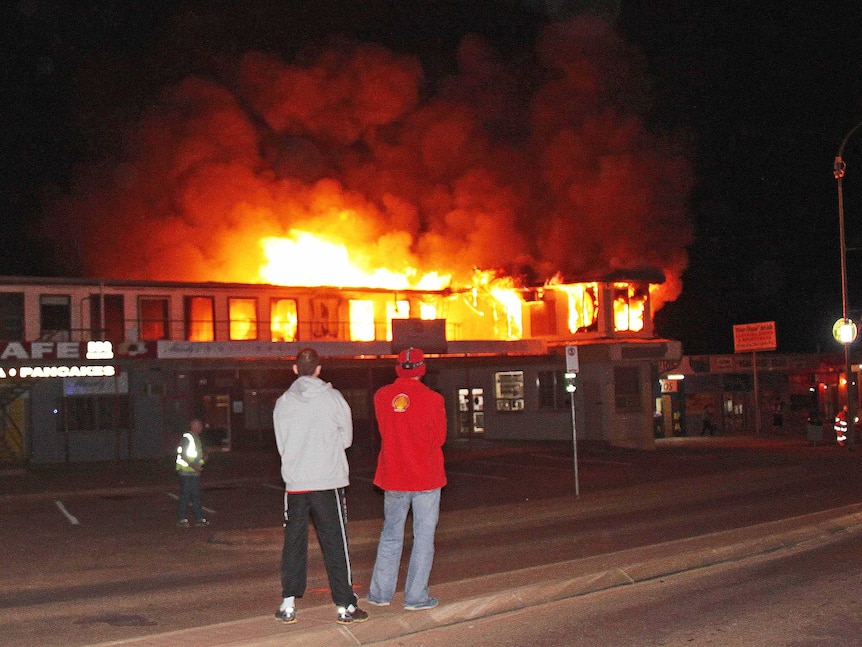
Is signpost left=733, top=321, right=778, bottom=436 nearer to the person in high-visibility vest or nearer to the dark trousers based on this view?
the person in high-visibility vest

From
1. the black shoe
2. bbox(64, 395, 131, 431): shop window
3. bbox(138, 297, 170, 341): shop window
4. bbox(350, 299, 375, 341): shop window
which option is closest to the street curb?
the black shoe

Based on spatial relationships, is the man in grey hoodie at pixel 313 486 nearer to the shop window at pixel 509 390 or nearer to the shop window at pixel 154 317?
the shop window at pixel 154 317

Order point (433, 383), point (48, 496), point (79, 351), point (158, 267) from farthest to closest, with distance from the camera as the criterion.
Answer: point (158, 267) < point (433, 383) < point (79, 351) < point (48, 496)

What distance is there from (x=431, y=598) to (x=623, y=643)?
141cm

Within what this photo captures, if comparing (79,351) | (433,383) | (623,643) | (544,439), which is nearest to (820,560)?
(623,643)

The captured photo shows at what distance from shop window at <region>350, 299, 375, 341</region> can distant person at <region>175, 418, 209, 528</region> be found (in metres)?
20.1

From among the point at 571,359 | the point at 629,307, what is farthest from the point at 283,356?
the point at 629,307

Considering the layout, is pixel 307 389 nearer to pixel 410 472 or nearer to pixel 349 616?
pixel 410 472

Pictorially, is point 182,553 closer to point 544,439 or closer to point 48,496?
point 48,496

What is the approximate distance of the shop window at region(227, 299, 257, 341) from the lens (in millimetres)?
31828

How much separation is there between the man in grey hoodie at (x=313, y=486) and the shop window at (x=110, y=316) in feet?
80.1

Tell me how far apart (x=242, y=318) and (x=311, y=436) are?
2608 cm

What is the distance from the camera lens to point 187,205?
39.4m

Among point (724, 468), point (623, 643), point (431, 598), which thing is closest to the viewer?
point (623, 643)
